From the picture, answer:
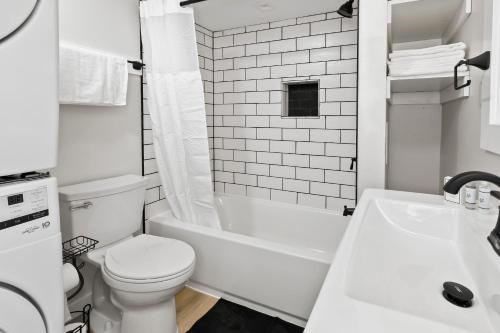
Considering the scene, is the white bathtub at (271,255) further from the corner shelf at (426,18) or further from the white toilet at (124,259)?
the corner shelf at (426,18)

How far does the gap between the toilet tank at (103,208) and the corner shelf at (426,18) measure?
1879 millimetres

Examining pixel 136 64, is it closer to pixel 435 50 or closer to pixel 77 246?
pixel 77 246

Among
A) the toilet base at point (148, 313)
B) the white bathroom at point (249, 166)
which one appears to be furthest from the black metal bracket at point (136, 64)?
the toilet base at point (148, 313)

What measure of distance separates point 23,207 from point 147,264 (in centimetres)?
87

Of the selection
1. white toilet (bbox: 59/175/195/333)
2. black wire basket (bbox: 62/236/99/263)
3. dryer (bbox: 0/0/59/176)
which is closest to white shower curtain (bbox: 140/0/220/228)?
white toilet (bbox: 59/175/195/333)

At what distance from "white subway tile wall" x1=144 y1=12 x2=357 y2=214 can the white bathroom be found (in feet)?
0.06

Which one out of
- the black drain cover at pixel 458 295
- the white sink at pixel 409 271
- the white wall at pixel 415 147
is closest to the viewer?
the white sink at pixel 409 271

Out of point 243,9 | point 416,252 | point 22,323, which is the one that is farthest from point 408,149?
point 22,323

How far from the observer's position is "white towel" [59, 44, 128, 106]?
1.73m

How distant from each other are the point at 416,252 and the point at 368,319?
26.9 inches

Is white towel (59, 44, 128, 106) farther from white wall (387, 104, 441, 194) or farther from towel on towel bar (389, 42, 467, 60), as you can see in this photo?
white wall (387, 104, 441, 194)

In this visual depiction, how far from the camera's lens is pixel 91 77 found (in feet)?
6.14

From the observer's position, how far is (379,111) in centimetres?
167

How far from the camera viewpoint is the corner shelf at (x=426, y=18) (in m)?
1.60
